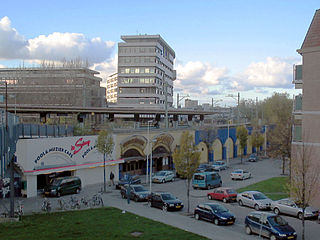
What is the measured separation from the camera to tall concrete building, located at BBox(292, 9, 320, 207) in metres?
24.9

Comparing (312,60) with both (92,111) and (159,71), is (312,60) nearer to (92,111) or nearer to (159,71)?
(92,111)

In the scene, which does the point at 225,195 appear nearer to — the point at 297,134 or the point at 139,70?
the point at 297,134

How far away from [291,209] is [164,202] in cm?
846

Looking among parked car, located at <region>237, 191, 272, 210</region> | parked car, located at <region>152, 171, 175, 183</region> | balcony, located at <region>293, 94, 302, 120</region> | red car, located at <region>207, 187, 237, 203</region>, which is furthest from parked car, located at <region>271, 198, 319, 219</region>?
parked car, located at <region>152, 171, 175, 183</region>

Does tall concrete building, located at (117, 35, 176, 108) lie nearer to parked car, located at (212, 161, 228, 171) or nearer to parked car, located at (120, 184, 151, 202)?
parked car, located at (212, 161, 228, 171)

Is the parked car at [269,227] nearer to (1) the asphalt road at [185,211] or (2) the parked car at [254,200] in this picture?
(1) the asphalt road at [185,211]

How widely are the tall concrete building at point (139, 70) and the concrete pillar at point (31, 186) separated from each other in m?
58.0

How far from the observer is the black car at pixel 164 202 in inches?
971

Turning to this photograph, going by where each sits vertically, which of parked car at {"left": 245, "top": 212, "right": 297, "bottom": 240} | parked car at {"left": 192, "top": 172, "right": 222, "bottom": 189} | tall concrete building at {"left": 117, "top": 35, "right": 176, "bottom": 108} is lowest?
parked car at {"left": 192, "top": 172, "right": 222, "bottom": 189}

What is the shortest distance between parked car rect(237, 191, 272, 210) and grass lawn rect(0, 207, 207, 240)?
8420mm

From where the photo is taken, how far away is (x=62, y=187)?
30.1m

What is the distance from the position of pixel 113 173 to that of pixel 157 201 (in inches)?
550

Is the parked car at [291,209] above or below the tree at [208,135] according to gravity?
below

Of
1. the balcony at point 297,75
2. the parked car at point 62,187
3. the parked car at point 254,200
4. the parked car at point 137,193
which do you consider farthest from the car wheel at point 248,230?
the parked car at point 62,187
